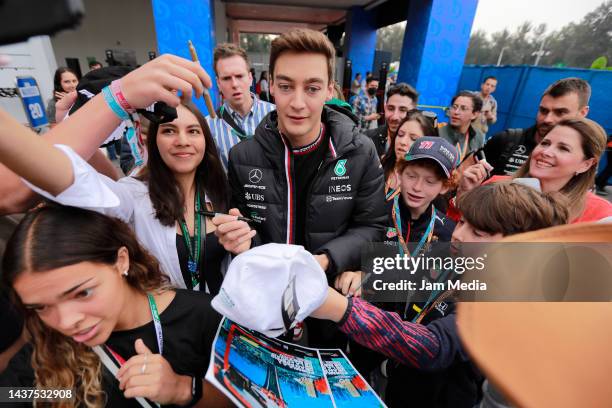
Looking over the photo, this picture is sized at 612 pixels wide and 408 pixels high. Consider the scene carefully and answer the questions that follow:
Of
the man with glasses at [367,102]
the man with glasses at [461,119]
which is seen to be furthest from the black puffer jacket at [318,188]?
the man with glasses at [367,102]

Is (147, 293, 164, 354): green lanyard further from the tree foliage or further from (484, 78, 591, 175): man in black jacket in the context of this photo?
the tree foliage

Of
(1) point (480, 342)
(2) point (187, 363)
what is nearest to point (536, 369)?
(1) point (480, 342)

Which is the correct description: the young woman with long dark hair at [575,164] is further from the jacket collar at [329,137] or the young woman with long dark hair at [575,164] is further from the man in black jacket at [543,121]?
the jacket collar at [329,137]

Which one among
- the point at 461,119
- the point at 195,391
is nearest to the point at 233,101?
the point at 195,391

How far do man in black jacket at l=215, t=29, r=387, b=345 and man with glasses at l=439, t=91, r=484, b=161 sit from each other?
279 centimetres

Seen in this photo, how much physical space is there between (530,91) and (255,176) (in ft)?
38.4

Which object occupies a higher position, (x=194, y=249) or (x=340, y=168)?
(x=340, y=168)

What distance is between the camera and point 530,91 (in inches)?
380

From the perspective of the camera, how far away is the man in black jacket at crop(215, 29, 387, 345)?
1584 millimetres

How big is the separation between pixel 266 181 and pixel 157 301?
32.5 inches

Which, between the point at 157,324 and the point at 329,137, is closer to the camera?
the point at 157,324

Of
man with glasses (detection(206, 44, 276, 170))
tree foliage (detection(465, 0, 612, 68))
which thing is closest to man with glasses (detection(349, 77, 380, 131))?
man with glasses (detection(206, 44, 276, 170))

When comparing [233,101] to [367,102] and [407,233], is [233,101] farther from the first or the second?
[367,102]

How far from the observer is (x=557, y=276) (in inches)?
19.3
